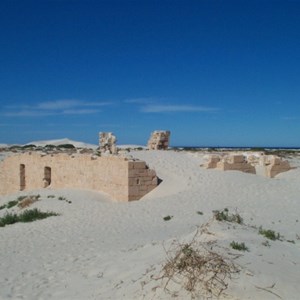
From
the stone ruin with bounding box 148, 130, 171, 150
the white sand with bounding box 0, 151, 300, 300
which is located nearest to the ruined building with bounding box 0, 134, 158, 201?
the white sand with bounding box 0, 151, 300, 300

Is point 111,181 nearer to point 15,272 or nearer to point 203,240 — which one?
point 15,272

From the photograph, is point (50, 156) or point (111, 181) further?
point (50, 156)

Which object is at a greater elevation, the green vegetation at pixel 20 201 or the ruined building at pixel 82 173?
the ruined building at pixel 82 173

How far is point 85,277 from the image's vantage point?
6500mm

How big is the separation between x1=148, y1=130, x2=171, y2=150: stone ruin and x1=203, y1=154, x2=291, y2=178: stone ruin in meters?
5.23

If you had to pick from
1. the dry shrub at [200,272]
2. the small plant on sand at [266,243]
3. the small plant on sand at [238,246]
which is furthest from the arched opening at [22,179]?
the dry shrub at [200,272]

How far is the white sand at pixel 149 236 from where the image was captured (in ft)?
17.1

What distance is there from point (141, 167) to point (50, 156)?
21.6ft

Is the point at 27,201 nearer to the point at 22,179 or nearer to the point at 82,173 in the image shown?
the point at 82,173

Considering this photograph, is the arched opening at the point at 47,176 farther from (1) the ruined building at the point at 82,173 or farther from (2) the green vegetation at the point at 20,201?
(2) the green vegetation at the point at 20,201

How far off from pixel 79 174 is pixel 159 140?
Answer: 248 inches

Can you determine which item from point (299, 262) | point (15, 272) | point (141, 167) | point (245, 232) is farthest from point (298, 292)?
point (141, 167)

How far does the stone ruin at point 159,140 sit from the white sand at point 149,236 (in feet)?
11.8

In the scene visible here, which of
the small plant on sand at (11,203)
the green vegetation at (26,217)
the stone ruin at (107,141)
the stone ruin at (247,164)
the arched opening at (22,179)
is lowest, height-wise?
the small plant on sand at (11,203)
